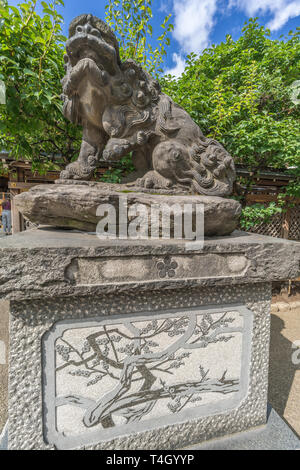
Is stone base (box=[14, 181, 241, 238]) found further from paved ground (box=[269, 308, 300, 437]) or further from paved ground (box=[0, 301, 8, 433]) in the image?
paved ground (box=[269, 308, 300, 437])

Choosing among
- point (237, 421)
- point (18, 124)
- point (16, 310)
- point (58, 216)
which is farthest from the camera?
point (18, 124)

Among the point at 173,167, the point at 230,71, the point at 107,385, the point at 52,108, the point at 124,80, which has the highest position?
the point at 230,71

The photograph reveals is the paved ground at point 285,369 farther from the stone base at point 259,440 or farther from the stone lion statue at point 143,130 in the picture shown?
the stone lion statue at point 143,130

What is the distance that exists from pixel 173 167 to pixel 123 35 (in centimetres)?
294

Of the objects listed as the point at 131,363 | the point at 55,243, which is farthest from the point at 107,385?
the point at 55,243

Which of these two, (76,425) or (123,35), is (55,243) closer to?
(76,425)

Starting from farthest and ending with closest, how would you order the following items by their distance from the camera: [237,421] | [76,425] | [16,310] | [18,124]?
[18,124] → [237,421] → [76,425] → [16,310]

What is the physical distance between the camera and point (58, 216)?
1517 millimetres

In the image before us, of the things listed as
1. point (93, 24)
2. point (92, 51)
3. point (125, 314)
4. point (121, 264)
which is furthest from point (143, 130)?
point (125, 314)

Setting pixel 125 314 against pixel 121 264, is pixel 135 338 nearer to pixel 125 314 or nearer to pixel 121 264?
pixel 125 314

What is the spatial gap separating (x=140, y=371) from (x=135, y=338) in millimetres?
239

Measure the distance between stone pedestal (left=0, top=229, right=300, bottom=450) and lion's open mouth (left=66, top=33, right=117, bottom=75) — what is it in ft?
4.48

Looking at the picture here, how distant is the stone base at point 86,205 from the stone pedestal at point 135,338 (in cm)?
12

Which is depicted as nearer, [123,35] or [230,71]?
[123,35]
